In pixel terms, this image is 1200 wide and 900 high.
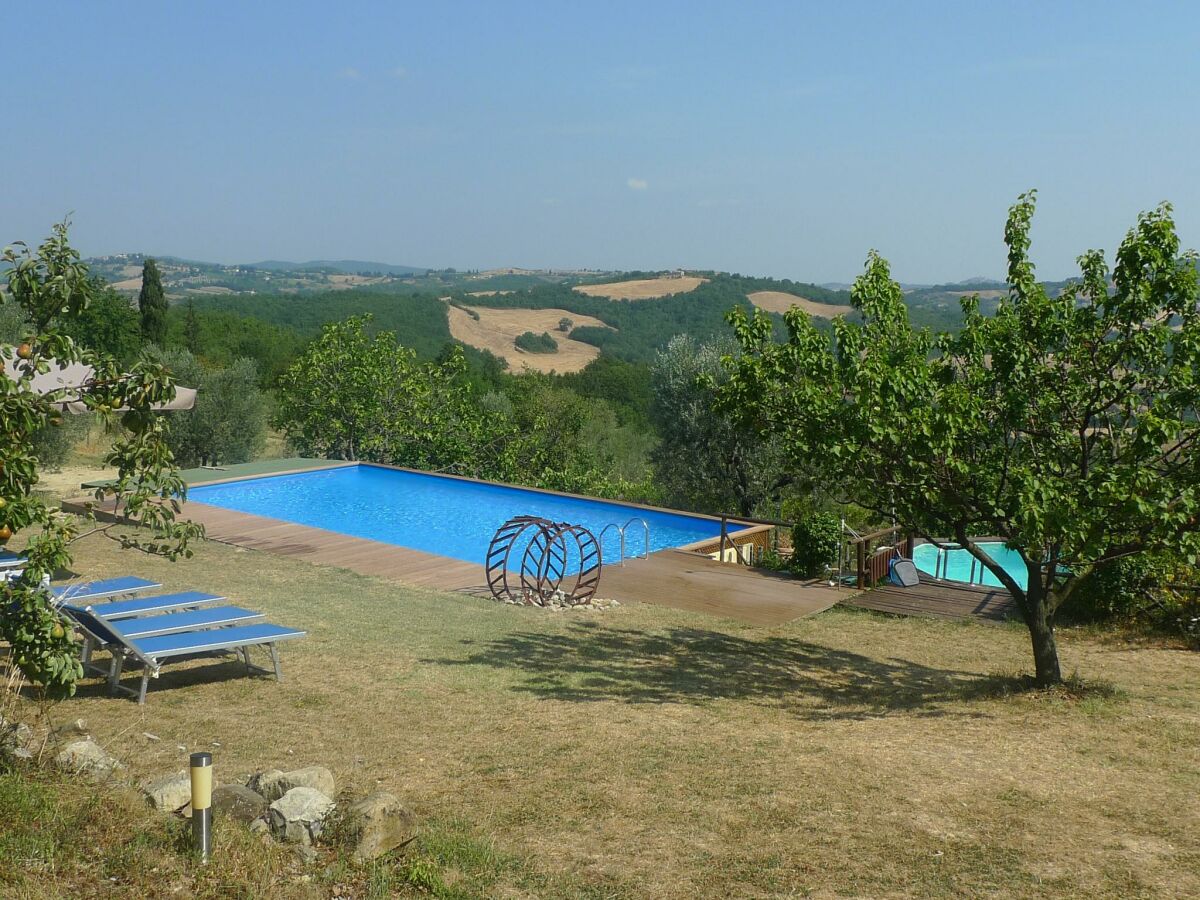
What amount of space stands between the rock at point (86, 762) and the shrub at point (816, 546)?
9661 millimetres

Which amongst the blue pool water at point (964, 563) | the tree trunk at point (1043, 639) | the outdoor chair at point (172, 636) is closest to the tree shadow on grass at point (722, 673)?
the tree trunk at point (1043, 639)

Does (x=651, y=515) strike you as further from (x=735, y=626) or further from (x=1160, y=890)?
(x=1160, y=890)

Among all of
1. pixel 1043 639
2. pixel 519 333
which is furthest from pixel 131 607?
pixel 519 333

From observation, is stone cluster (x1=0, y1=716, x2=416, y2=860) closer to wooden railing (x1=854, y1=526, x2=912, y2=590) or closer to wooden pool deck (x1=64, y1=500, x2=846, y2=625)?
wooden pool deck (x1=64, y1=500, x2=846, y2=625)

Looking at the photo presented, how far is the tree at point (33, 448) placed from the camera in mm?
4750

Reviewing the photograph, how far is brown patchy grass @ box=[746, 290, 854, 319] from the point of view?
77.5 meters

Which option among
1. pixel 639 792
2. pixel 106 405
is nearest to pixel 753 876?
pixel 639 792

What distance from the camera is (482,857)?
16.1 feet

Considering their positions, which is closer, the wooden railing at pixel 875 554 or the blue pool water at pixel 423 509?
Answer: the wooden railing at pixel 875 554

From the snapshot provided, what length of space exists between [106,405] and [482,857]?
277cm

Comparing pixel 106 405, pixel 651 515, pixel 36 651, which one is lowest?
pixel 651 515

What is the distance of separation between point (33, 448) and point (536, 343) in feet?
286

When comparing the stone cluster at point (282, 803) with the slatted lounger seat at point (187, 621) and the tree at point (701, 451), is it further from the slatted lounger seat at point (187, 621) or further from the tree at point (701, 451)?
the tree at point (701, 451)

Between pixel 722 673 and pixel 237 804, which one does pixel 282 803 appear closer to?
pixel 237 804
